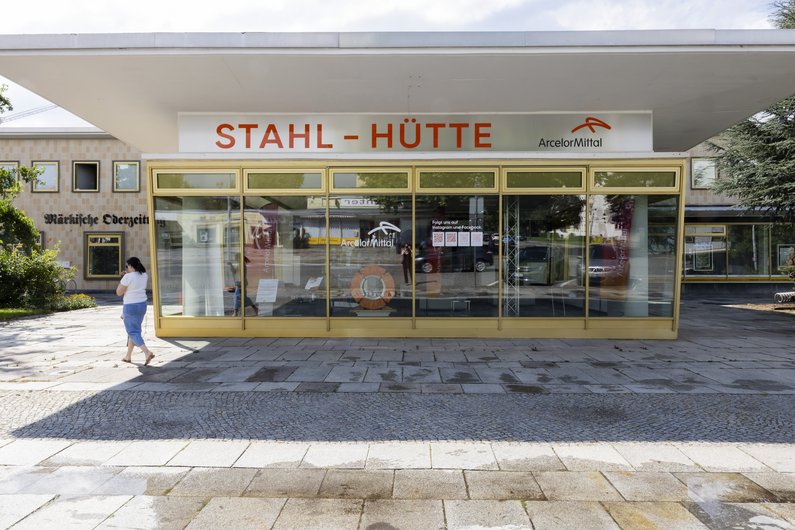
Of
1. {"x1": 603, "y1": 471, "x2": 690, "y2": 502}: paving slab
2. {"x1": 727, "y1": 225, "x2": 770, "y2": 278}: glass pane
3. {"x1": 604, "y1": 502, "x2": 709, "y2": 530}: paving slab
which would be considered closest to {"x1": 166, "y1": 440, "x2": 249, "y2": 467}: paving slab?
{"x1": 604, "y1": 502, "x2": 709, "y2": 530}: paving slab

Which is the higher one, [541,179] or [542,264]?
[541,179]

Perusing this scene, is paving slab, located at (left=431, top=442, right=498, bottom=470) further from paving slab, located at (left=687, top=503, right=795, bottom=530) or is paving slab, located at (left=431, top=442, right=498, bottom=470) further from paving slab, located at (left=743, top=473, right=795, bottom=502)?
paving slab, located at (left=743, top=473, right=795, bottom=502)

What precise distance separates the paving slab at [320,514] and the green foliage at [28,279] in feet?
51.9

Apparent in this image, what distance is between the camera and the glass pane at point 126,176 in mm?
24172

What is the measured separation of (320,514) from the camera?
3418 mm

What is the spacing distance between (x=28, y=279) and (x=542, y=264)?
49.7 ft

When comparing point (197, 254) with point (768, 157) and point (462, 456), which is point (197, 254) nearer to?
point (462, 456)

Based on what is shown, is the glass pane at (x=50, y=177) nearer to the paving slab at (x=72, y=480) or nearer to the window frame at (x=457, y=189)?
the window frame at (x=457, y=189)

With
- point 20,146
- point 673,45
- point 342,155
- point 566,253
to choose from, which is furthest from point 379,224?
point 20,146

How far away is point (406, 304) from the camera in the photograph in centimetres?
1029

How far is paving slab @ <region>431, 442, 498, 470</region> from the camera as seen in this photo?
13.8ft

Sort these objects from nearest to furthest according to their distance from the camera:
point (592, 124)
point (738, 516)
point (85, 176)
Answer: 1. point (738, 516)
2. point (592, 124)
3. point (85, 176)

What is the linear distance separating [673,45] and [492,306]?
17.1 feet

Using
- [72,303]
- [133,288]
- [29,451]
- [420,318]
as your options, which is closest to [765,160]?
[420,318]
